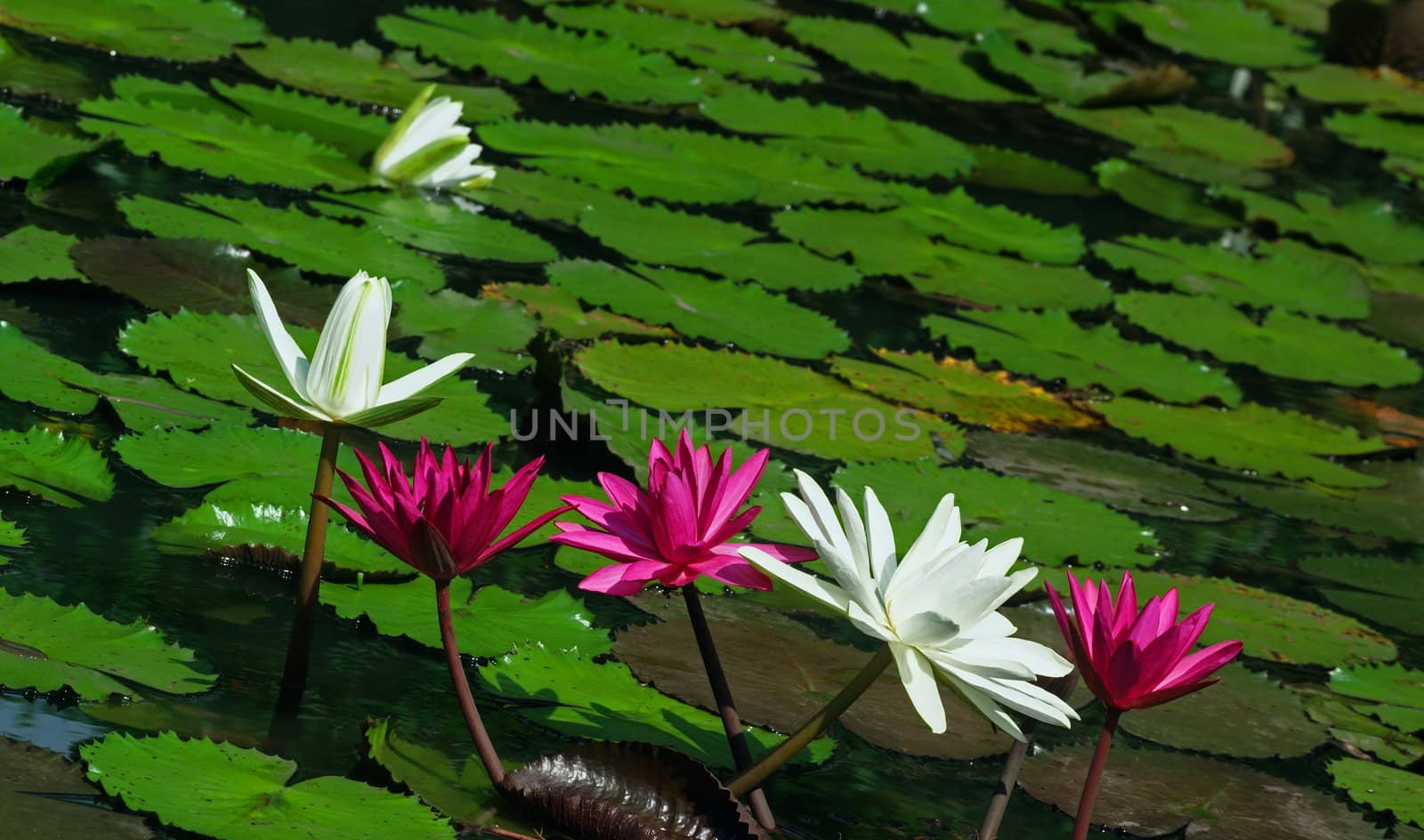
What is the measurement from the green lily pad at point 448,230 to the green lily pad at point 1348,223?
261 centimetres

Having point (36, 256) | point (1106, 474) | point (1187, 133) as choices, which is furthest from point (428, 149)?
point (1187, 133)

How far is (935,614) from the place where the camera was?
51.9 inches

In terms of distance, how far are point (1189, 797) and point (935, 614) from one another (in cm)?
77

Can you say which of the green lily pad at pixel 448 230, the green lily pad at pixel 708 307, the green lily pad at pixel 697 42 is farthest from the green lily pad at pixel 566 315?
the green lily pad at pixel 697 42

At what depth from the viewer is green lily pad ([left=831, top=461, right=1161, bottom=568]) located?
8.23ft

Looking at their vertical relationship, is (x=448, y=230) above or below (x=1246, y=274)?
below

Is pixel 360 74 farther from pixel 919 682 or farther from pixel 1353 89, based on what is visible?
pixel 1353 89

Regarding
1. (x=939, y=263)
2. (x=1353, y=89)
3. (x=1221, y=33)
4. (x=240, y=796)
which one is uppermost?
(x=1221, y=33)

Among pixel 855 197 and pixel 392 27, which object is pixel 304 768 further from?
pixel 392 27

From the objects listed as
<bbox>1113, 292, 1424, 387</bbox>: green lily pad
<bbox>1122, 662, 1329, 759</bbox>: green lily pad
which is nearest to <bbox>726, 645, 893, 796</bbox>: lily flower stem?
<bbox>1122, 662, 1329, 759</bbox>: green lily pad

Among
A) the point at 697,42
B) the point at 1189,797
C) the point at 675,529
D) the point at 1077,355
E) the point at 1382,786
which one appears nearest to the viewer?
the point at 675,529

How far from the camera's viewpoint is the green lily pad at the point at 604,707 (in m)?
1.71

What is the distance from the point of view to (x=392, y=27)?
442cm

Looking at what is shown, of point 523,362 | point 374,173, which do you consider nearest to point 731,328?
point 523,362
